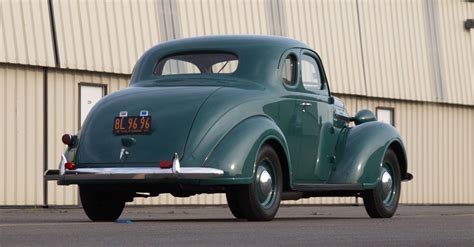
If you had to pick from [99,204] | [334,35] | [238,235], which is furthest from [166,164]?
[334,35]

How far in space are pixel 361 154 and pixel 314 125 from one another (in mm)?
808

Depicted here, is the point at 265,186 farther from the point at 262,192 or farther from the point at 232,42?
the point at 232,42

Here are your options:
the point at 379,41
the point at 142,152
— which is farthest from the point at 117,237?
the point at 379,41

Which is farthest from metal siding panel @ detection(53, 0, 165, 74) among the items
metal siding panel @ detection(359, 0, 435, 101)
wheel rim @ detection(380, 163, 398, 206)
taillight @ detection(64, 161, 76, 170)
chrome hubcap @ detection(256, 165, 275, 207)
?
chrome hubcap @ detection(256, 165, 275, 207)

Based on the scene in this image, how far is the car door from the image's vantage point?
1231cm

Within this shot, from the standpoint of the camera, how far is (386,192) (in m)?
13.6

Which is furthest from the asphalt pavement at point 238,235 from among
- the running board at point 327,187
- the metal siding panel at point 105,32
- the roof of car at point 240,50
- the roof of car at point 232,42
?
the metal siding panel at point 105,32

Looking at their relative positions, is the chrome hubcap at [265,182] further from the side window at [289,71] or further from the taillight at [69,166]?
the taillight at [69,166]

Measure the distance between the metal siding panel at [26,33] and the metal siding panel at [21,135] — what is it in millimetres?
261

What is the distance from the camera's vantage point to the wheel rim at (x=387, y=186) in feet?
44.1

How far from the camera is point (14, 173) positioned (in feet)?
64.7

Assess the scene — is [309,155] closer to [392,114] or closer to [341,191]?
[341,191]

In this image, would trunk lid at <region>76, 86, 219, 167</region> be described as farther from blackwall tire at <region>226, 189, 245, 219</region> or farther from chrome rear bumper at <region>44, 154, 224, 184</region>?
blackwall tire at <region>226, 189, 245, 219</region>

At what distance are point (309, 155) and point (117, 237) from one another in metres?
4.32
